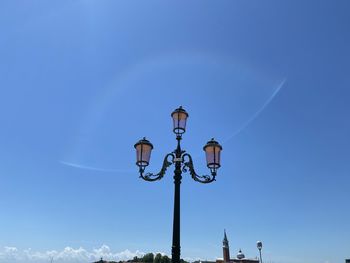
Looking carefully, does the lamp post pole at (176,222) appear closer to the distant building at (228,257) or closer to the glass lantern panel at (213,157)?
the glass lantern panel at (213,157)

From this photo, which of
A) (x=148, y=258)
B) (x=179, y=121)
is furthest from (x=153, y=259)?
(x=179, y=121)

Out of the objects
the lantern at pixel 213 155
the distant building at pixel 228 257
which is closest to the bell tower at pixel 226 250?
the distant building at pixel 228 257

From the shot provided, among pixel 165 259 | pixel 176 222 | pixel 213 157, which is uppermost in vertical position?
pixel 165 259

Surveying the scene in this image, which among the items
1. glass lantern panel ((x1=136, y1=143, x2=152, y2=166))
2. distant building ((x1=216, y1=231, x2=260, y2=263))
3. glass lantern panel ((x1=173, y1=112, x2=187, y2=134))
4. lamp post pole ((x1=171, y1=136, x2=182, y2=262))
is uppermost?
distant building ((x1=216, y1=231, x2=260, y2=263))

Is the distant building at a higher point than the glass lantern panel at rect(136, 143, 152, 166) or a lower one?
higher

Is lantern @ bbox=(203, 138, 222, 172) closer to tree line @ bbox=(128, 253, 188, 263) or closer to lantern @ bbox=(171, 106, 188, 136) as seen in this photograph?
lantern @ bbox=(171, 106, 188, 136)

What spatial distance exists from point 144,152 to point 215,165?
1772mm

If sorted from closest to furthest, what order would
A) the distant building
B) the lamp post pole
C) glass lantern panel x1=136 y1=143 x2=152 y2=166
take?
the lamp post pole
glass lantern panel x1=136 y1=143 x2=152 y2=166
the distant building

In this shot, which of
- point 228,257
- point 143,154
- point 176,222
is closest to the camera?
point 176,222

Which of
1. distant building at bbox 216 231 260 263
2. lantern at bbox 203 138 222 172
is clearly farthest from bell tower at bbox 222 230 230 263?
lantern at bbox 203 138 222 172

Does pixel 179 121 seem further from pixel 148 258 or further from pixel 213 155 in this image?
pixel 148 258

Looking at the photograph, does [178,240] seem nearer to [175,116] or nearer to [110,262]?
[175,116]

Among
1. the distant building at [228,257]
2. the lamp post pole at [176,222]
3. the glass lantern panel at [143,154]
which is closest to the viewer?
the lamp post pole at [176,222]

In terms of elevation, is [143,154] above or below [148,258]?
below
